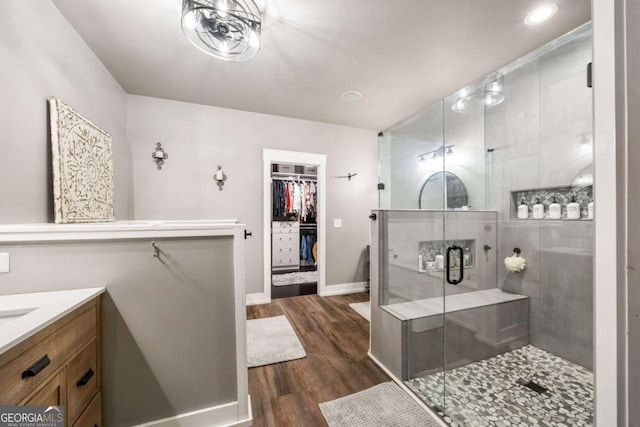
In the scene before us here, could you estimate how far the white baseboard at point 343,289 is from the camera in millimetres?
3711

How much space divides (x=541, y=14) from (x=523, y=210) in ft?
5.36

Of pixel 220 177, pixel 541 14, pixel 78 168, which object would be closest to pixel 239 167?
pixel 220 177

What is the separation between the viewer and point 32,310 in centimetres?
99

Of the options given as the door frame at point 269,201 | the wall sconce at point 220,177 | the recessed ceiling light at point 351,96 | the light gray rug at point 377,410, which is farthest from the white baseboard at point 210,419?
the recessed ceiling light at point 351,96

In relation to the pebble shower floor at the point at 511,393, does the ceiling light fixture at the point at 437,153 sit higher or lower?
higher

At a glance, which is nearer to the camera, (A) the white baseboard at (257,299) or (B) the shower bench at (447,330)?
(B) the shower bench at (447,330)

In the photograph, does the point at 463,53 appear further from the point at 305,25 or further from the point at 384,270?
the point at 384,270

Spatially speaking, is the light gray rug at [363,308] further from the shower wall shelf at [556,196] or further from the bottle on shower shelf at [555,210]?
the bottle on shower shelf at [555,210]

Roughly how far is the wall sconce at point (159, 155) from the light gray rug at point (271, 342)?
229cm

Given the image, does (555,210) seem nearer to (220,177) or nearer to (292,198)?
(220,177)

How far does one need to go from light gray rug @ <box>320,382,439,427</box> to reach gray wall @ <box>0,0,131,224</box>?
2215 millimetres

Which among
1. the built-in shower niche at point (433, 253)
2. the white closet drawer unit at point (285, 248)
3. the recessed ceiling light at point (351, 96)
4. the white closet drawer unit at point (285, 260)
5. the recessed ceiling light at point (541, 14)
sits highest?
the recessed ceiling light at point (351, 96)

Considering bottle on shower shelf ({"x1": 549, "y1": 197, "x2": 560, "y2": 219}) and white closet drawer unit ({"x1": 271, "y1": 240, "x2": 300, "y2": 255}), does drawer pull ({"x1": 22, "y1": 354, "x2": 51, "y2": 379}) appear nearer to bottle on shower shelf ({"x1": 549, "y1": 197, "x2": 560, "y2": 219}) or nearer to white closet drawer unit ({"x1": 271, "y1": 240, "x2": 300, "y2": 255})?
bottle on shower shelf ({"x1": 549, "y1": 197, "x2": 560, "y2": 219})

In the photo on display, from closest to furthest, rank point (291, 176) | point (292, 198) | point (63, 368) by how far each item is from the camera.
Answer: point (63, 368) → point (292, 198) → point (291, 176)
